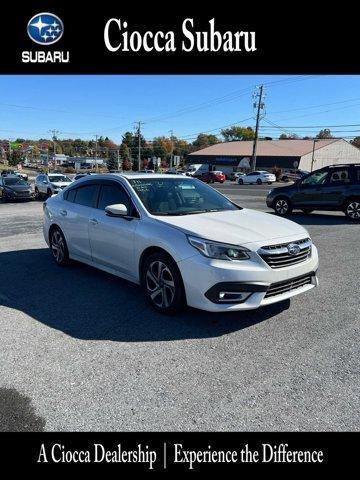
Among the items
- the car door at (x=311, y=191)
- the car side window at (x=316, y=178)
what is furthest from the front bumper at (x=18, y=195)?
the car side window at (x=316, y=178)

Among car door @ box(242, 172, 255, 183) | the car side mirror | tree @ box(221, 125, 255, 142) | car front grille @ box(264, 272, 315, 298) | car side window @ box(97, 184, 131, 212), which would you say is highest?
tree @ box(221, 125, 255, 142)

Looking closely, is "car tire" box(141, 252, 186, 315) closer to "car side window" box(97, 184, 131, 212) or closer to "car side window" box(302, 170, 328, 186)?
"car side window" box(97, 184, 131, 212)

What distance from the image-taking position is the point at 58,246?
6648mm

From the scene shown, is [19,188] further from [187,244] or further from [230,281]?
[230,281]

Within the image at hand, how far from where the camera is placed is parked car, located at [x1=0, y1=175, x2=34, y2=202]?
21531 mm

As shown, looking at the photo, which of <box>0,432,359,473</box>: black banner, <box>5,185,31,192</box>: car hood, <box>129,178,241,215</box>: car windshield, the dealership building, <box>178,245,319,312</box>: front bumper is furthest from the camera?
the dealership building

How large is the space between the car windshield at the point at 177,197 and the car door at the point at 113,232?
235 millimetres

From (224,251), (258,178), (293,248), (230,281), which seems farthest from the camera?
(258,178)

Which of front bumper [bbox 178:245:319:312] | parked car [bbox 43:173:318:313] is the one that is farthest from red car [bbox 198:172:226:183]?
front bumper [bbox 178:245:319:312]

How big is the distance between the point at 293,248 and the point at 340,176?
31.8 feet

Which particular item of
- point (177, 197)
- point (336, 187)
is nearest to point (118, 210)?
point (177, 197)

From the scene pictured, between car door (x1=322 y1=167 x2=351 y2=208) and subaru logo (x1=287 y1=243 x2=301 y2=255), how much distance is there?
9.34m

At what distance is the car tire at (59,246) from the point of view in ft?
21.2

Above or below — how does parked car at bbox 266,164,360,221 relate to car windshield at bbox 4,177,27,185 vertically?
above
